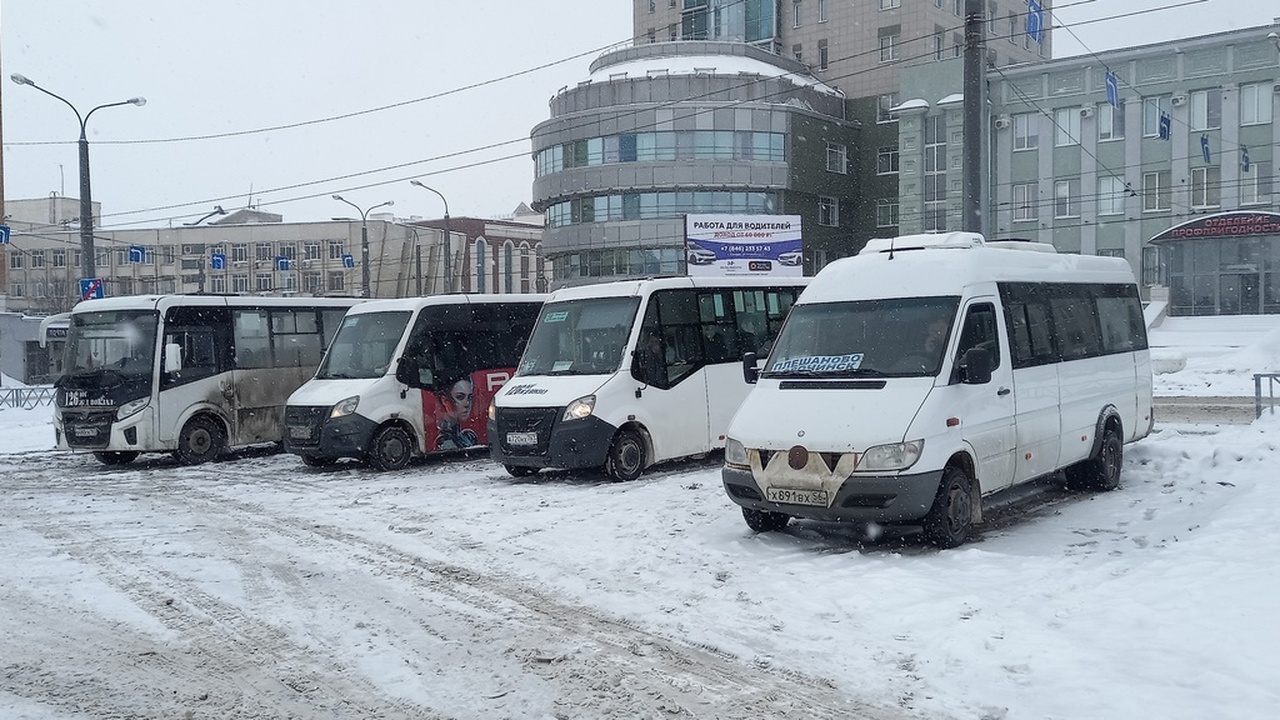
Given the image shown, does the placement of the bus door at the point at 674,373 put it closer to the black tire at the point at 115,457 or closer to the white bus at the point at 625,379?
the white bus at the point at 625,379

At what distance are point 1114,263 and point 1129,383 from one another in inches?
55.6

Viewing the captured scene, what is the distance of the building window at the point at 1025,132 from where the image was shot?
5756 cm

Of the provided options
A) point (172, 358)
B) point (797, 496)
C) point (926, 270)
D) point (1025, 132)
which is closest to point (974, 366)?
point (926, 270)

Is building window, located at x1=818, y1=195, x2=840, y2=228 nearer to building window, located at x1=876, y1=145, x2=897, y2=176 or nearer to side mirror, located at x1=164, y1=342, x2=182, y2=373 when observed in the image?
building window, located at x1=876, y1=145, x2=897, y2=176

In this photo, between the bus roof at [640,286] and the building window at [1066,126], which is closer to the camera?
the bus roof at [640,286]

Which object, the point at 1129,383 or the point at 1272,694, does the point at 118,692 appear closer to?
the point at 1272,694

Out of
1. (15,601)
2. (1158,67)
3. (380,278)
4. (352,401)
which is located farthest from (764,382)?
(380,278)

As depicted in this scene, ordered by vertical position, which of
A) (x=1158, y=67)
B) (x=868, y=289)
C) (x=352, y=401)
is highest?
(x=1158, y=67)

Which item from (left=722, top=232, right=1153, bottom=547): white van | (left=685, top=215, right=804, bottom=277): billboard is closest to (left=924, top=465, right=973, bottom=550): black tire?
(left=722, top=232, right=1153, bottom=547): white van

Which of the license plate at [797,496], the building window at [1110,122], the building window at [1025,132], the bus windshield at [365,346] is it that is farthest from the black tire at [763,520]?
the building window at [1025,132]

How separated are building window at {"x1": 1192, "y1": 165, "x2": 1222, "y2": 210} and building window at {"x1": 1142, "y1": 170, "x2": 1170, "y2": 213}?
3.98 feet

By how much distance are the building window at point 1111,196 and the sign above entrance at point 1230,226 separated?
4627 mm

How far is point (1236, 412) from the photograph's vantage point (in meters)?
20.6

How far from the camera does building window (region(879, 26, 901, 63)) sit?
71.3 m
